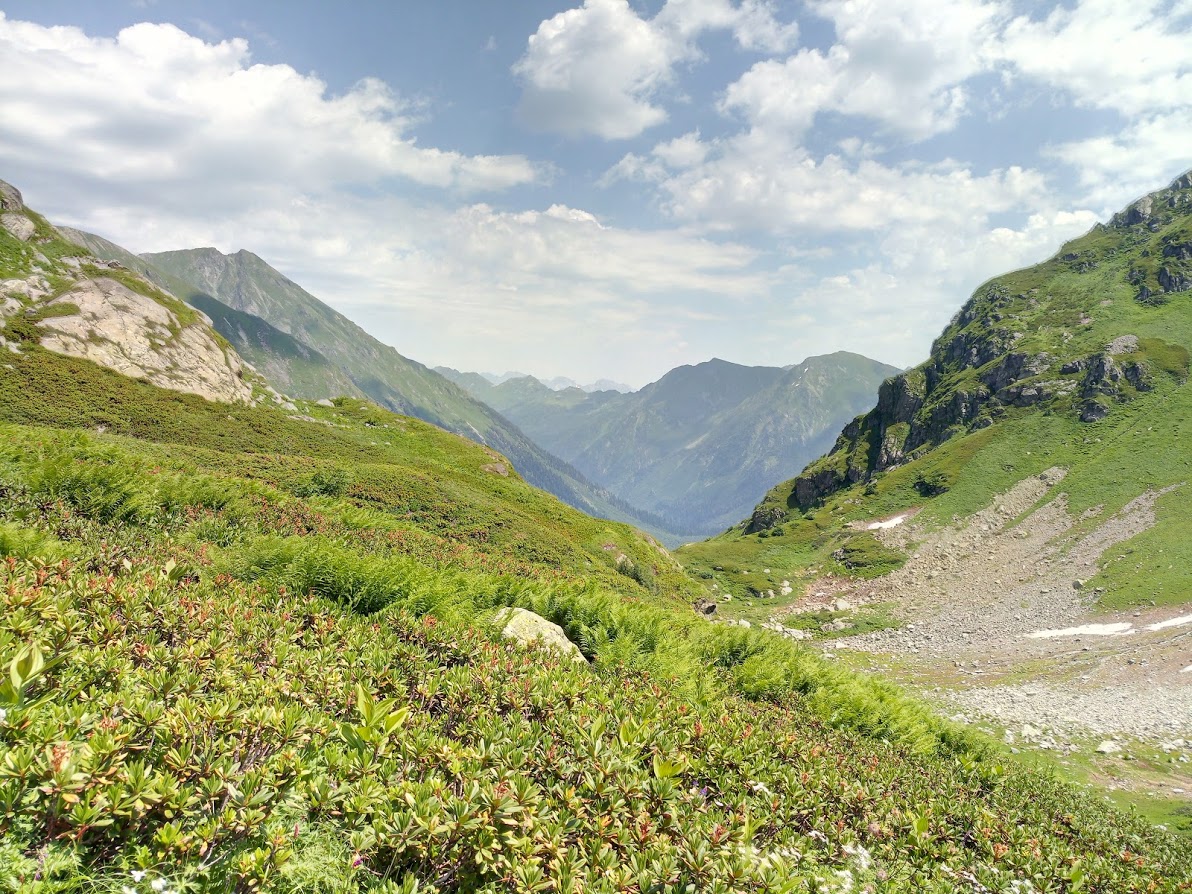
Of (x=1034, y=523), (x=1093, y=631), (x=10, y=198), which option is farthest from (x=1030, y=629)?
(x=10, y=198)

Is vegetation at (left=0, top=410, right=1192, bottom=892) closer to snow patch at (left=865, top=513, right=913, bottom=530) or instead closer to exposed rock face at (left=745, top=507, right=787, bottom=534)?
snow patch at (left=865, top=513, right=913, bottom=530)

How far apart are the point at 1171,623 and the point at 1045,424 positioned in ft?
187

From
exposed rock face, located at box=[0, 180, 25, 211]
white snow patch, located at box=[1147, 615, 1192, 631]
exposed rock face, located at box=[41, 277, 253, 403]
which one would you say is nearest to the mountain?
white snow patch, located at box=[1147, 615, 1192, 631]

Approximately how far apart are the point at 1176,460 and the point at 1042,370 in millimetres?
36228

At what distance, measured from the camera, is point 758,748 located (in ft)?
23.6

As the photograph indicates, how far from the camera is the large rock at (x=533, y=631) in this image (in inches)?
396

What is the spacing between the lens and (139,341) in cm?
4759

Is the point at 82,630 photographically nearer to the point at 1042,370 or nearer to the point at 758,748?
the point at 758,748

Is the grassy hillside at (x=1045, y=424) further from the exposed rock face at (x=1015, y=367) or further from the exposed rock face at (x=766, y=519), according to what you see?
the exposed rock face at (x=766, y=519)

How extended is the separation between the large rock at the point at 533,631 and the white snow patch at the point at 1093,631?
52578 millimetres

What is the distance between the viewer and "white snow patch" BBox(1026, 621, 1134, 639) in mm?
43275

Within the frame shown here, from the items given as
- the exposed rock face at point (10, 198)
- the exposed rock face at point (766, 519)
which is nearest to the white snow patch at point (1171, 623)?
the exposed rock face at point (766, 519)

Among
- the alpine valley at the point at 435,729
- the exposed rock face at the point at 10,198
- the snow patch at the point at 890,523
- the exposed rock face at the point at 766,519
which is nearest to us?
the alpine valley at the point at 435,729

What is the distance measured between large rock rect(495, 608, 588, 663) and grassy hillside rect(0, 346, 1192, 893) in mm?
Answer: 728
